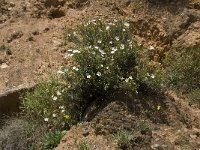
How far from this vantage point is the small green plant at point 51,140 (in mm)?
5070

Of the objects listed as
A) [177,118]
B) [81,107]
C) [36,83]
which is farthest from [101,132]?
[36,83]

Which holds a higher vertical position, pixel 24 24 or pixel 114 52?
pixel 114 52

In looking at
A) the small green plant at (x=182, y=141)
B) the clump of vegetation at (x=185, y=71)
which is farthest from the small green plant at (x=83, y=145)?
the clump of vegetation at (x=185, y=71)

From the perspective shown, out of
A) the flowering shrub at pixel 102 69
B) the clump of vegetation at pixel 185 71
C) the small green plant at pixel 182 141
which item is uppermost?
the flowering shrub at pixel 102 69

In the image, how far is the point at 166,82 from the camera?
19.7 feet

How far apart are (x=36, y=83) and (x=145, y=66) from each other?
1.41 metres

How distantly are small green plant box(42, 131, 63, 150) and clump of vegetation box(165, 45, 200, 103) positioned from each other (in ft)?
5.37

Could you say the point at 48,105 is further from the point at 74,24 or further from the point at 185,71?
the point at 185,71

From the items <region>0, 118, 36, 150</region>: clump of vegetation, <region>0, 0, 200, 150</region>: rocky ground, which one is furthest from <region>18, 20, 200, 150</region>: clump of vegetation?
<region>0, 0, 200, 150</region>: rocky ground

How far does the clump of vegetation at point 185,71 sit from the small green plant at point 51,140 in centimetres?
164

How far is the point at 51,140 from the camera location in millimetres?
5102

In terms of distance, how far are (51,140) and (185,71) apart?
210cm

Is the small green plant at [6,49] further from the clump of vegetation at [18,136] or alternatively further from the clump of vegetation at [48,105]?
the clump of vegetation at [18,136]

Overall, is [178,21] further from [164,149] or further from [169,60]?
[164,149]
